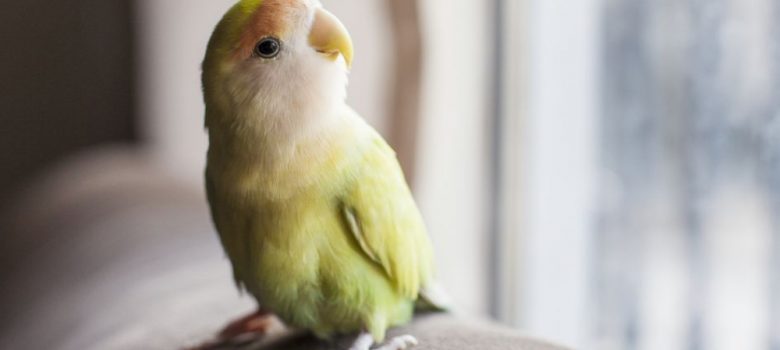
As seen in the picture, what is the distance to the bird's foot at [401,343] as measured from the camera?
1.87 ft

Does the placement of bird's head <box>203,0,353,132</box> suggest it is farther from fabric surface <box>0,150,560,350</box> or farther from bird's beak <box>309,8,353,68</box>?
fabric surface <box>0,150,560,350</box>

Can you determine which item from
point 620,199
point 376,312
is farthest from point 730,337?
point 376,312

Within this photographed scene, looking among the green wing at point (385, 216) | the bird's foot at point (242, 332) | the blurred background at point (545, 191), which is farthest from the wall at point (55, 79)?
the green wing at point (385, 216)

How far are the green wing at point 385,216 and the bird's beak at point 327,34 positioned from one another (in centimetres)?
7

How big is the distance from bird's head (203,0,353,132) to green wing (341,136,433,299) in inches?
1.7

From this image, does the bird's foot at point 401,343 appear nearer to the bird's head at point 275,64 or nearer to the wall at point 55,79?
the bird's head at point 275,64

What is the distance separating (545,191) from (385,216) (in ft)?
2.51

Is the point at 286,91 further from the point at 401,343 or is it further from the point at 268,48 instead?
the point at 401,343

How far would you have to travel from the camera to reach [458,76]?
1.27m

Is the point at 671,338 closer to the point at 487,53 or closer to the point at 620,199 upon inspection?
the point at 620,199

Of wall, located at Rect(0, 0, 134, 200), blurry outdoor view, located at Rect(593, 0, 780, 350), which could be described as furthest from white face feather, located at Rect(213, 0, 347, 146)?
wall, located at Rect(0, 0, 134, 200)

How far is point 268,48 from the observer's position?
535 millimetres

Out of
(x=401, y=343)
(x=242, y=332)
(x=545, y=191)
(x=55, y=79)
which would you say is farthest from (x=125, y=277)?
→ (x=55, y=79)

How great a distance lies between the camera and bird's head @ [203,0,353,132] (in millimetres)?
528
